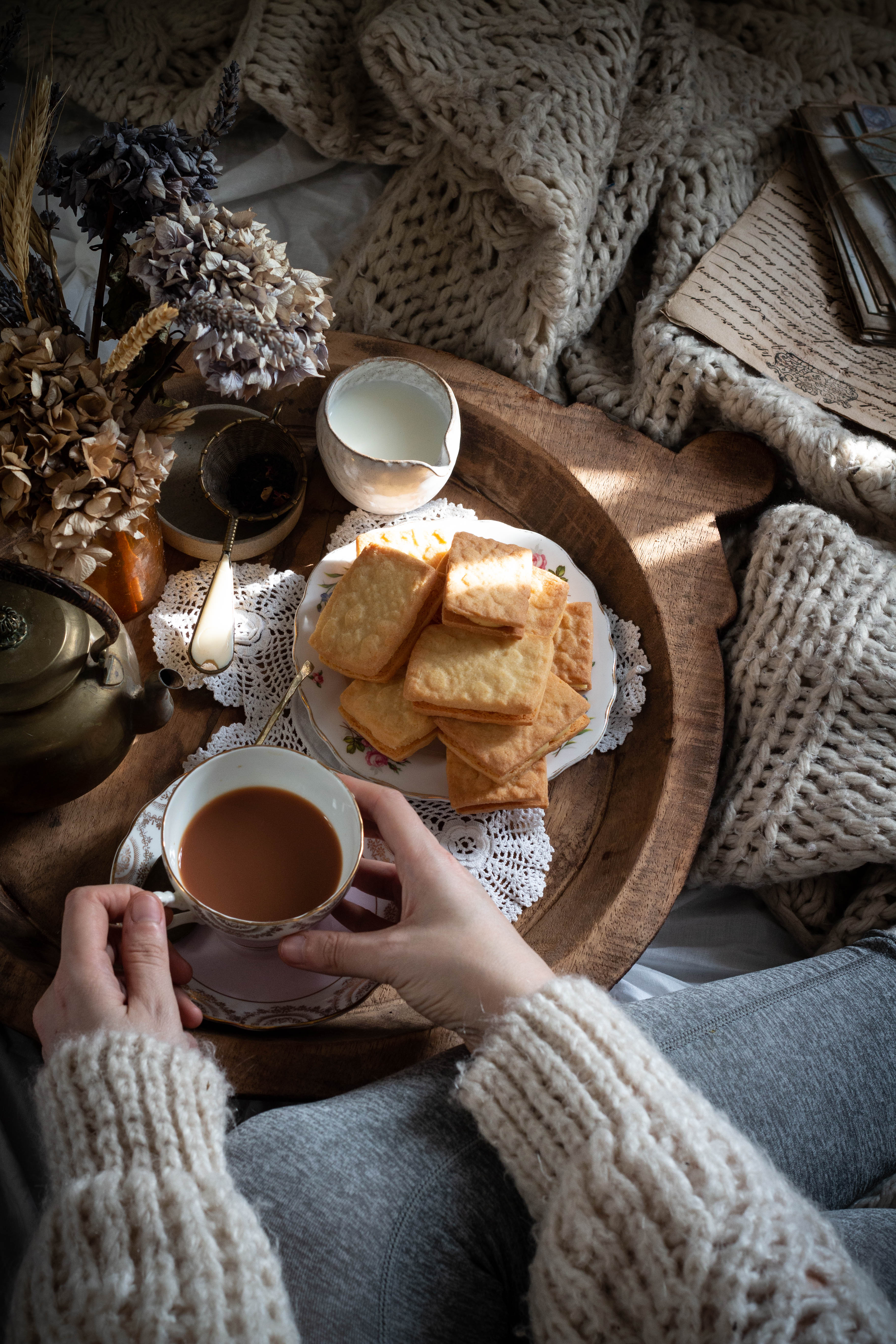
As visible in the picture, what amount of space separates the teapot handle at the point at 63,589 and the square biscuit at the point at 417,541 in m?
0.37

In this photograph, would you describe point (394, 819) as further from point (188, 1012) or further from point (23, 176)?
point (23, 176)

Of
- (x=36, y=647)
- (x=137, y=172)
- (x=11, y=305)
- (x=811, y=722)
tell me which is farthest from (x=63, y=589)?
(x=811, y=722)

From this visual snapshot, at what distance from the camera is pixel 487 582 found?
1090mm

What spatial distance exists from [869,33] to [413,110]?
90 centimetres

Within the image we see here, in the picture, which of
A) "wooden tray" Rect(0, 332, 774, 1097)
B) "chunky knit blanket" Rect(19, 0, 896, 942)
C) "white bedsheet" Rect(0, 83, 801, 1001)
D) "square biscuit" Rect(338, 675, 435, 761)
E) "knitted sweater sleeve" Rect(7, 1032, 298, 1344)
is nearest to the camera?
"knitted sweater sleeve" Rect(7, 1032, 298, 1344)

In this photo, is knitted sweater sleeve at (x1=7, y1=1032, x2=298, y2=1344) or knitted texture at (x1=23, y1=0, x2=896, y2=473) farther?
knitted texture at (x1=23, y1=0, x2=896, y2=473)

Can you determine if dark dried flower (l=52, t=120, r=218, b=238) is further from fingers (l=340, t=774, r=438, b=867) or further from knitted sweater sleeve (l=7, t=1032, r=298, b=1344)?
knitted sweater sleeve (l=7, t=1032, r=298, b=1344)

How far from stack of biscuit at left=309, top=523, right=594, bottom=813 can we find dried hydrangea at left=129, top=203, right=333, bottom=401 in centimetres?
30

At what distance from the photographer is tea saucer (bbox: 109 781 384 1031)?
36.3 inches

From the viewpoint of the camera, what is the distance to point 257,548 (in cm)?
123

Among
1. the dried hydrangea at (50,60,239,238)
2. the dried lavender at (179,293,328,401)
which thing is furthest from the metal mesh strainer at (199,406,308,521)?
the dried hydrangea at (50,60,239,238)

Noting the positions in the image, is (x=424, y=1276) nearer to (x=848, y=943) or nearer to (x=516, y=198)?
(x=848, y=943)

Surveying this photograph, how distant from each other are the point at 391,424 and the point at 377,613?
35 cm

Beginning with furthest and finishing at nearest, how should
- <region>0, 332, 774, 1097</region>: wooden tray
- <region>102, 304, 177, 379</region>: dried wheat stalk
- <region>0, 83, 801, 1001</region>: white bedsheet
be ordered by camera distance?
<region>0, 83, 801, 1001</region>: white bedsheet → <region>0, 332, 774, 1097</region>: wooden tray → <region>102, 304, 177, 379</region>: dried wheat stalk
